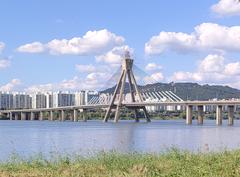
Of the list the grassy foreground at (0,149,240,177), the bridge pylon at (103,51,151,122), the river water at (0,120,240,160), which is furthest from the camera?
the bridge pylon at (103,51,151,122)

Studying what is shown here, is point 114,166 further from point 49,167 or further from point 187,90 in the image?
point 187,90

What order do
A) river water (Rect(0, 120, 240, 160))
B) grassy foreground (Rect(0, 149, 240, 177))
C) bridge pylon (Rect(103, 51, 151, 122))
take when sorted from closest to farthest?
grassy foreground (Rect(0, 149, 240, 177))
river water (Rect(0, 120, 240, 160))
bridge pylon (Rect(103, 51, 151, 122))

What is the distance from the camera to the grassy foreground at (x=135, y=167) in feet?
53.2

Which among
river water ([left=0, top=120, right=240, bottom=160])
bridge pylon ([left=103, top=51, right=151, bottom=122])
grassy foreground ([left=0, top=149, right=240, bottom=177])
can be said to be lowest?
river water ([left=0, top=120, right=240, bottom=160])

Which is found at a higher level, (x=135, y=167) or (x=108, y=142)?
(x=135, y=167)

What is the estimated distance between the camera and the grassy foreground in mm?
16203

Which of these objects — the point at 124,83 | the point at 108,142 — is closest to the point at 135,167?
the point at 108,142

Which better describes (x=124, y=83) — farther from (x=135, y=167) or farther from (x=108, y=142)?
(x=135, y=167)

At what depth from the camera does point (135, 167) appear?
17750 millimetres

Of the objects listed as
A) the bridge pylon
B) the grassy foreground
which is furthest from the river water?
the bridge pylon

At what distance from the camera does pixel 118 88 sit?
153125mm

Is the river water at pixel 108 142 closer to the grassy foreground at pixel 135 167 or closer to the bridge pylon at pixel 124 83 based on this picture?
the grassy foreground at pixel 135 167

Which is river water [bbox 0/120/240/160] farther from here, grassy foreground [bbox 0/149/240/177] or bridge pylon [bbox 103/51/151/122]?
bridge pylon [bbox 103/51/151/122]

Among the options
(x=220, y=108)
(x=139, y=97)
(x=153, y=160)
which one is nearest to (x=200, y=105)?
(x=220, y=108)
